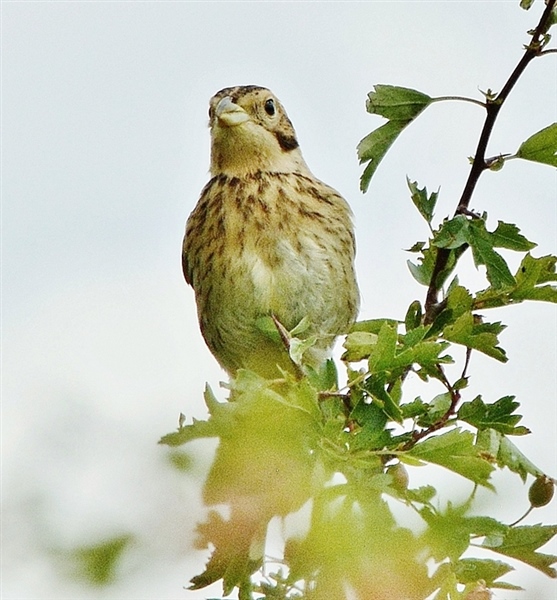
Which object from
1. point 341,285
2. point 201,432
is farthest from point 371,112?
point 341,285

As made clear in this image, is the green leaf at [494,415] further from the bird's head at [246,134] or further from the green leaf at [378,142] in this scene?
the bird's head at [246,134]

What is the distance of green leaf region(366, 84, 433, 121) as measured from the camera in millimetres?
2439

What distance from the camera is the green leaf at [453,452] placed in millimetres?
1473

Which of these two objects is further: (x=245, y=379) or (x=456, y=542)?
(x=245, y=379)

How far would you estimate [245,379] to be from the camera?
1.70m

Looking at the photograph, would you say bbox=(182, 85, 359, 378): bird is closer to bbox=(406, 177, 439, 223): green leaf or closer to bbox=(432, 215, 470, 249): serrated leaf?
bbox=(406, 177, 439, 223): green leaf

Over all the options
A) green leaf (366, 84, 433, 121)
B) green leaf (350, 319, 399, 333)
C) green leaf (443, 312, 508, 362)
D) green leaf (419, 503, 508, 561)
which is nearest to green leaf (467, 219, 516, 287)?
green leaf (443, 312, 508, 362)

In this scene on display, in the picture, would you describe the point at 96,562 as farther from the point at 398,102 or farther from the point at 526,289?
the point at 398,102

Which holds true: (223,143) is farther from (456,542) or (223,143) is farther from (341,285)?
(456,542)

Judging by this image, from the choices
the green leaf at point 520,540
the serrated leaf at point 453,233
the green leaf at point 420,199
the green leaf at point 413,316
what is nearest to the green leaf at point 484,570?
the green leaf at point 520,540

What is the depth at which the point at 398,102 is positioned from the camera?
2.44m

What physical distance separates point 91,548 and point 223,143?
4134 millimetres

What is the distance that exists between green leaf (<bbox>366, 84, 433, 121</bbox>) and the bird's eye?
7.26 feet

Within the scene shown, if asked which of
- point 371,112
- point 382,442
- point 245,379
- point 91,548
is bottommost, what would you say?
point 91,548
